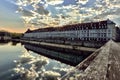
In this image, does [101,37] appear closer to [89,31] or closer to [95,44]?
[89,31]

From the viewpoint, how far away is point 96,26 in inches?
2896

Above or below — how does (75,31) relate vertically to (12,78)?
above

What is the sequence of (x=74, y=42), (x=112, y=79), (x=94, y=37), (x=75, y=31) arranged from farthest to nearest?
1. (x=75, y=31)
2. (x=94, y=37)
3. (x=74, y=42)
4. (x=112, y=79)

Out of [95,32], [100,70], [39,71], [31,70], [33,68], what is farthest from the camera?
[95,32]

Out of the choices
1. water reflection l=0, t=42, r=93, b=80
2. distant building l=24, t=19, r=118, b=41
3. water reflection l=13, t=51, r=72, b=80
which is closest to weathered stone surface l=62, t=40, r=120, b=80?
water reflection l=13, t=51, r=72, b=80

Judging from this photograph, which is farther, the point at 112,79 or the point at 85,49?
the point at 85,49

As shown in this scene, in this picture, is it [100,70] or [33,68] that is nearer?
[100,70]

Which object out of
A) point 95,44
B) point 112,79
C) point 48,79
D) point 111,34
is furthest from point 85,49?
point 112,79

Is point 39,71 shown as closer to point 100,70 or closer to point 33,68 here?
point 33,68

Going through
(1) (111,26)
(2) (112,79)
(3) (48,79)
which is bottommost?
(3) (48,79)

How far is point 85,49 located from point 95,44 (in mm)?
3135

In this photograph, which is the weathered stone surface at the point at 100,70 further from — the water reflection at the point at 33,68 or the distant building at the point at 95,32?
the distant building at the point at 95,32

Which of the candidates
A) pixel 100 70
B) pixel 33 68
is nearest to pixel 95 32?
pixel 33 68

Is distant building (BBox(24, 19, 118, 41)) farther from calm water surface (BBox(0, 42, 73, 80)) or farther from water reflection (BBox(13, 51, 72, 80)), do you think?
water reflection (BBox(13, 51, 72, 80))
